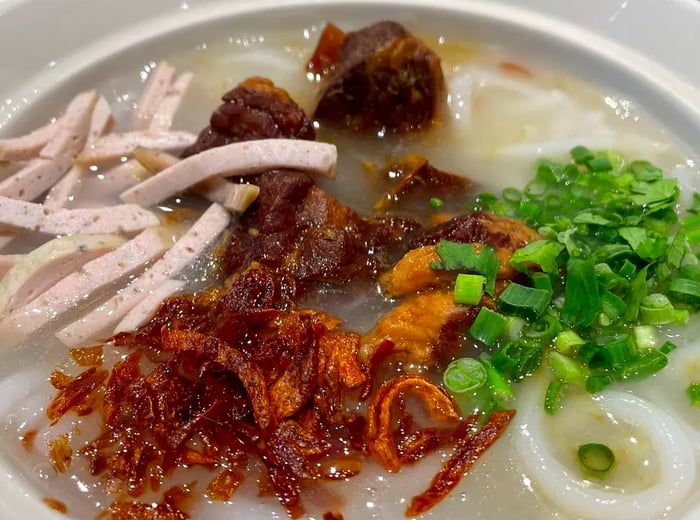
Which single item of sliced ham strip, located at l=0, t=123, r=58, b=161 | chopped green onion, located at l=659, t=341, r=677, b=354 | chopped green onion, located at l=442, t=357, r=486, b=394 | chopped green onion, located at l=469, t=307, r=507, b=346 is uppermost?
sliced ham strip, located at l=0, t=123, r=58, b=161

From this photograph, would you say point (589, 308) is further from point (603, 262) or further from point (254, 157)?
point (254, 157)

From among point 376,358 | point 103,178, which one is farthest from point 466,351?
point 103,178

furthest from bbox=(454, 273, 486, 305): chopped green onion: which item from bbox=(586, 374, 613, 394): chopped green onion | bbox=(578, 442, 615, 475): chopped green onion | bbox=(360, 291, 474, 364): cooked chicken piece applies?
bbox=(578, 442, 615, 475): chopped green onion

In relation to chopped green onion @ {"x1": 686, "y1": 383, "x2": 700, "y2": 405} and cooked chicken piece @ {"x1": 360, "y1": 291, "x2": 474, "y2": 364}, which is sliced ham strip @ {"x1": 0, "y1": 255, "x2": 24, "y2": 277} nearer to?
cooked chicken piece @ {"x1": 360, "y1": 291, "x2": 474, "y2": 364}

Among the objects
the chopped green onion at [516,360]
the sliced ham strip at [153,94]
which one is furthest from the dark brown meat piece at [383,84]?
the chopped green onion at [516,360]

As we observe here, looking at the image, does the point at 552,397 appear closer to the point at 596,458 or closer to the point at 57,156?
the point at 596,458

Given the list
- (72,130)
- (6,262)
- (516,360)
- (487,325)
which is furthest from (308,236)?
(72,130)
